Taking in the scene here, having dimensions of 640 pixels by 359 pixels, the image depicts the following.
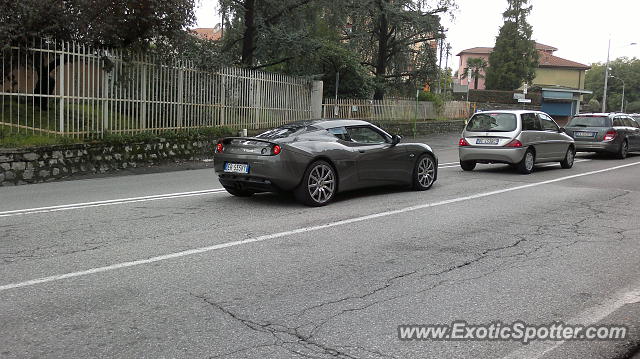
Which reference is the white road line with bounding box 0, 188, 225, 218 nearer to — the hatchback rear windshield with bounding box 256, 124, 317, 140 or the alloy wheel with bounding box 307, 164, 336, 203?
the hatchback rear windshield with bounding box 256, 124, 317, 140

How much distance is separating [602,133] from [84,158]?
51.6 feet

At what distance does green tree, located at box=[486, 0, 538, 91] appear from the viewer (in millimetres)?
64625

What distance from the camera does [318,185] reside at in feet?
29.0

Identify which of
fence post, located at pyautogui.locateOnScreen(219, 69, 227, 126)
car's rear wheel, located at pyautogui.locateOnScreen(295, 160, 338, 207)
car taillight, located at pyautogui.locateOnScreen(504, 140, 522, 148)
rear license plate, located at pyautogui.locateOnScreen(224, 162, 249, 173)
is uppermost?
fence post, located at pyautogui.locateOnScreen(219, 69, 227, 126)

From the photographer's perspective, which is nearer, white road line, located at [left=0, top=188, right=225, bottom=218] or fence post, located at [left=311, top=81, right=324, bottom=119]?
white road line, located at [left=0, top=188, right=225, bottom=218]

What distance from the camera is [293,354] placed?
3.66 m

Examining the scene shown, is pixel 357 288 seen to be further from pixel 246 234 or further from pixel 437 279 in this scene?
pixel 246 234

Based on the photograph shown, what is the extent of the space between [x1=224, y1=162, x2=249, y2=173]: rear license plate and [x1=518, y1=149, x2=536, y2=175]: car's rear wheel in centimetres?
764

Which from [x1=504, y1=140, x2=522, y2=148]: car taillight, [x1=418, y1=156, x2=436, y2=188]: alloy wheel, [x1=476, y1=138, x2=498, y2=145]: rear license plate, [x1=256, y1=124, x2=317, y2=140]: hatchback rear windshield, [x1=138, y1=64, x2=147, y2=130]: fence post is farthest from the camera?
[x1=138, y1=64, x2=147, y2=130]: fence post

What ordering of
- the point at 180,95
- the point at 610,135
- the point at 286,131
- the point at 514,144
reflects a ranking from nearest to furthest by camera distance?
1. the point at 286,131
2. the point at 514,144
3. the point at 180,95
4. the point at 610,135

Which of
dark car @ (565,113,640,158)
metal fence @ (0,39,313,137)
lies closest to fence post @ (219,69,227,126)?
metal fence @ (0,39,313,137)

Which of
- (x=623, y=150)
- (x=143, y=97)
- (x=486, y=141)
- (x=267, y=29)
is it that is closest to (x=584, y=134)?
(x=623, y=150)

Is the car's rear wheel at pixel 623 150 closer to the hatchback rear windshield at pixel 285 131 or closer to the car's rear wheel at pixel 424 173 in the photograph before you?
the car's rear wheel at pixel 424 173

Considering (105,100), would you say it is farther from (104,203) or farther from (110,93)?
(104,203)
